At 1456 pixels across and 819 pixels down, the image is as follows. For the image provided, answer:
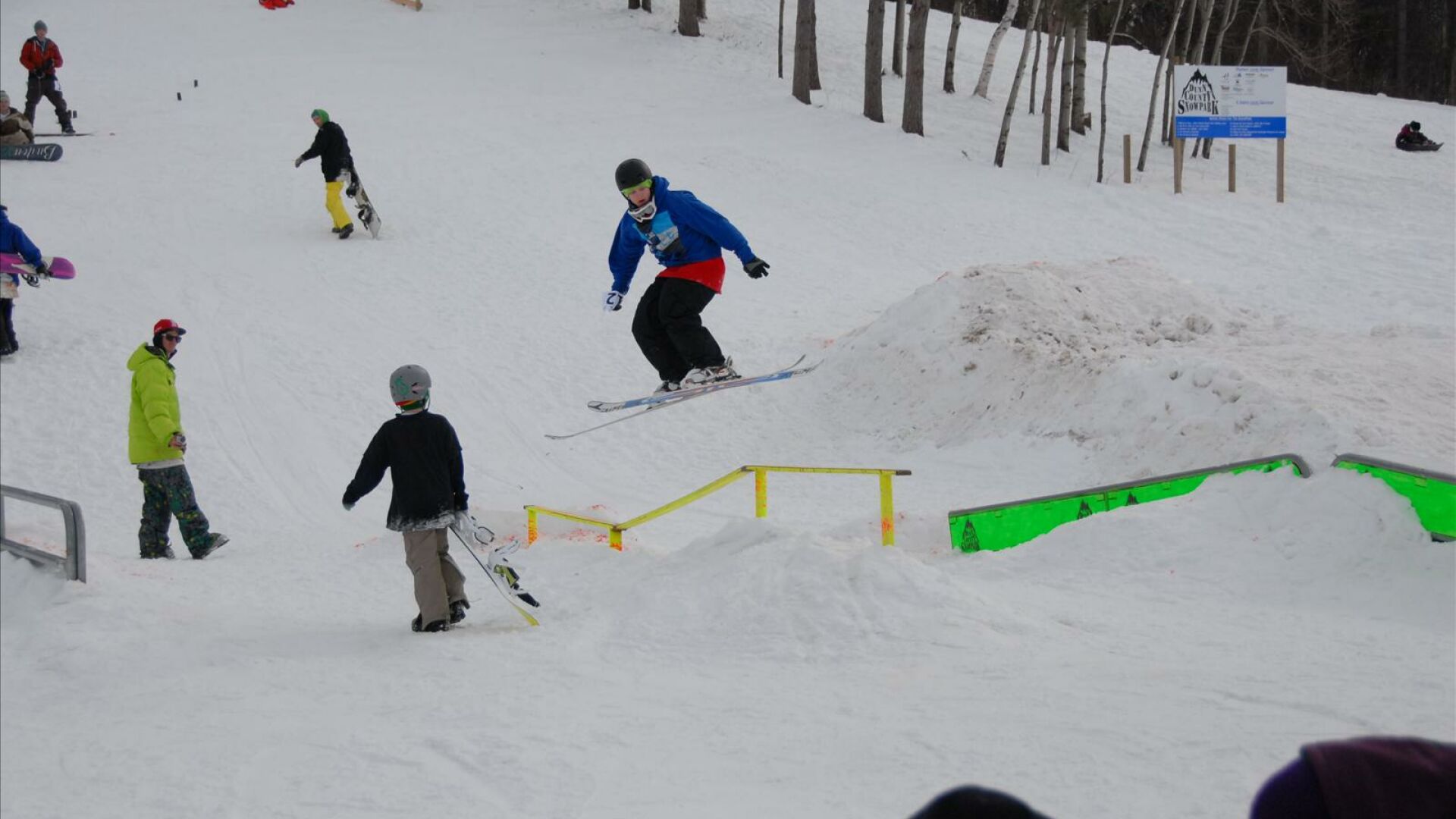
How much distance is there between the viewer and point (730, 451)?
41.3 ft

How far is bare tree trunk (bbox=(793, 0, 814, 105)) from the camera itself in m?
23.9

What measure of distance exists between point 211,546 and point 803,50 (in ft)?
58.9

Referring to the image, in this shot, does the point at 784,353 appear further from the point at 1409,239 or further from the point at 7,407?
the point at 1409,239

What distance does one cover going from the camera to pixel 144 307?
15.0 meters

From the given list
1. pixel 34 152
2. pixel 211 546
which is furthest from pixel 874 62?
pixel 211 546

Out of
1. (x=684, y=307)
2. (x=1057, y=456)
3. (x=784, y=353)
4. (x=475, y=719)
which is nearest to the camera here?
(x=475, y=719)

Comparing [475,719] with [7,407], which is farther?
[7,407]

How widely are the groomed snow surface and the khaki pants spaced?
27 centimetres

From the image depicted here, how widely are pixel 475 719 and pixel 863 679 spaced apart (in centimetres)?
179

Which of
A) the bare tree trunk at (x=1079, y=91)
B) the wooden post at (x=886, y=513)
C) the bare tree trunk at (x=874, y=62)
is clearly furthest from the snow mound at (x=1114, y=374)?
the bare tree trunk at (x=1079, y=91)

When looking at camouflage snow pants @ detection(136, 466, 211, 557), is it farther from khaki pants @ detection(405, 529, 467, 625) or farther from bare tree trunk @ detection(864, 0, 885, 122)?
bare tree trunk @ detection(864, 0, 885, 122)

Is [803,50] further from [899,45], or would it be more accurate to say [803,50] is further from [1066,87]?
[899,45]

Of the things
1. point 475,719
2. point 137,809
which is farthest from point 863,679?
point 137,809

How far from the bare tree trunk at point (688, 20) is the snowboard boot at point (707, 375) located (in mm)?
22320
